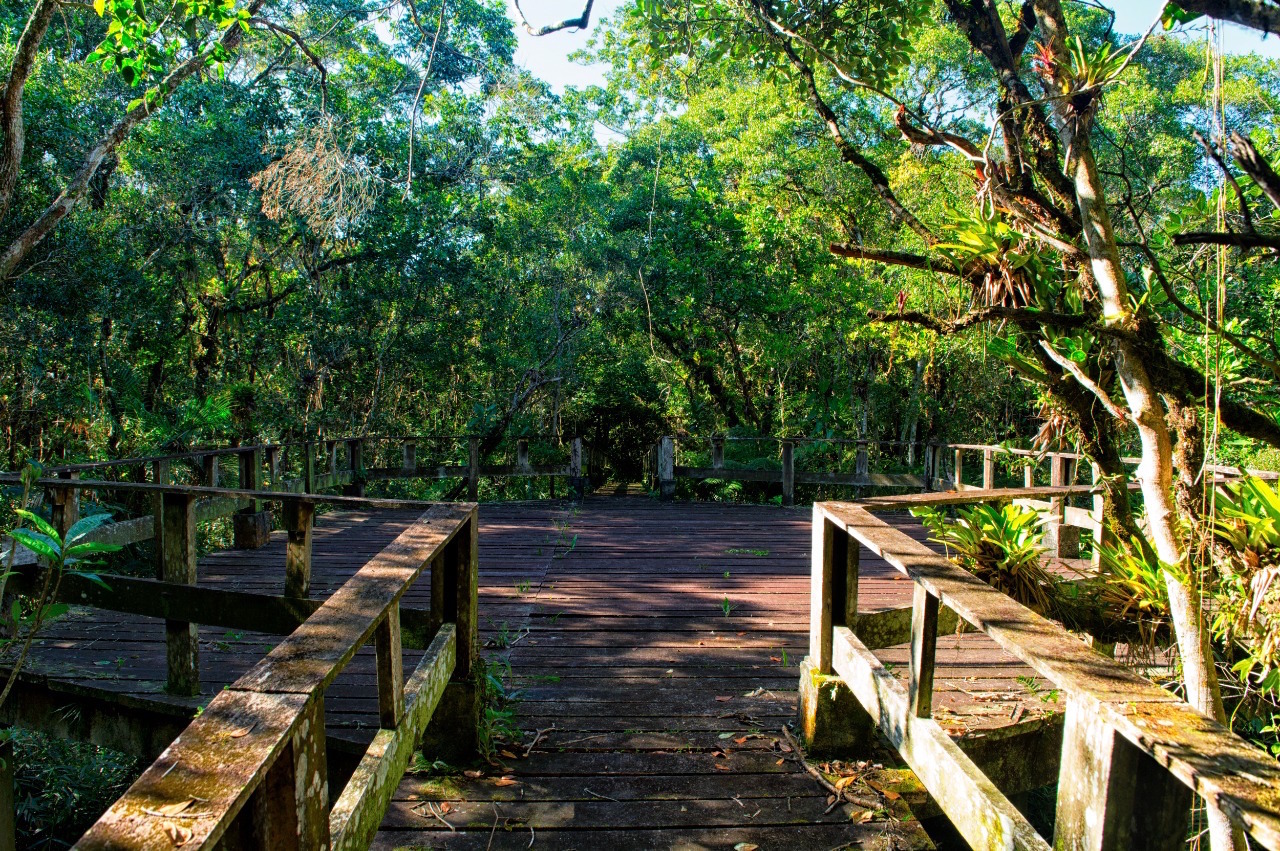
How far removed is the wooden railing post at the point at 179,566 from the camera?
137 inches

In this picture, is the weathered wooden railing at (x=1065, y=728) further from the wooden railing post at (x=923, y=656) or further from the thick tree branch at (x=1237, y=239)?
the thick tree branch at (x=1237, y=239)

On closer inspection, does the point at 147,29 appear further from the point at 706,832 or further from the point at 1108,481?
the point at 1108,481

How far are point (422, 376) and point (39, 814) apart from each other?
1064 centimetres

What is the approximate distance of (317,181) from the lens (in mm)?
9164

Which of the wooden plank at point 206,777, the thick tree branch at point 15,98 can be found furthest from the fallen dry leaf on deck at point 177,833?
the thick tree branch at point 15,98

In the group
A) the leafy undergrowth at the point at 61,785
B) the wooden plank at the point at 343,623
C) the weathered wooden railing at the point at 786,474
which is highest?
the wooden plank at the point at 343,623

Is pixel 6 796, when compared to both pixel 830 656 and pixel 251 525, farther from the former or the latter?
pixel 251 525

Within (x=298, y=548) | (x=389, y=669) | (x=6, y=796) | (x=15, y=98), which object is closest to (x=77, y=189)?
(x=15, y=98)

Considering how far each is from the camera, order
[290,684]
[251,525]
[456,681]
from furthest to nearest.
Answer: [251,525] → [456,681] → [290,684]

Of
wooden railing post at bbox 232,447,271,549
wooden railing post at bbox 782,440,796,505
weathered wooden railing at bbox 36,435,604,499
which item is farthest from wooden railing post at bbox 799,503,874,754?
wooden railing post at bbox 782,440,796,505

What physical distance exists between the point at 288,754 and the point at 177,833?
35cm

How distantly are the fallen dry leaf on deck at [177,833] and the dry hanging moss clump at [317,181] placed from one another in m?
8.54

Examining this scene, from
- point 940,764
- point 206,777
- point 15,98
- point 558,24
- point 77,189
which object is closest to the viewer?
point 206,777

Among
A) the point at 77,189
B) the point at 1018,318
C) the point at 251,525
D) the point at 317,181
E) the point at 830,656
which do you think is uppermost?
the point at 317,181
